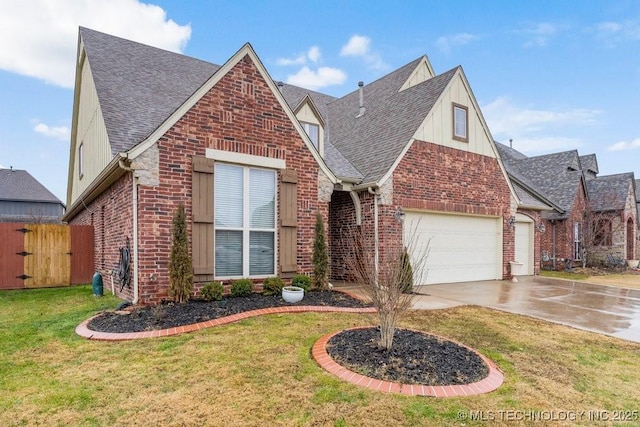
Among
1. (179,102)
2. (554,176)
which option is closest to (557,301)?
(179,102)

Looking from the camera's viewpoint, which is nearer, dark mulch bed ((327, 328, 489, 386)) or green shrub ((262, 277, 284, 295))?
dark mulch bed ((327, 328, 489, 386))

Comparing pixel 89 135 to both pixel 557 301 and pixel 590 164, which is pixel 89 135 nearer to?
pixel 557 301

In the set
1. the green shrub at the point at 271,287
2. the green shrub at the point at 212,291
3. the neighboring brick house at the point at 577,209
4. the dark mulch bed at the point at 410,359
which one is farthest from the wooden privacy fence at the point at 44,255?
the neighboring brick house at the point at 577,209

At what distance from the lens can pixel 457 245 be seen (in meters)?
12.0

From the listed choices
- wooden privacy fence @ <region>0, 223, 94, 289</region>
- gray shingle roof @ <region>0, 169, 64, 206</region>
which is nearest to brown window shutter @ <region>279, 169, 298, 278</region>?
wooden privacy fence @ <region>0, 223, 94, 289</region>

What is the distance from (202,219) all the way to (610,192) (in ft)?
78.7

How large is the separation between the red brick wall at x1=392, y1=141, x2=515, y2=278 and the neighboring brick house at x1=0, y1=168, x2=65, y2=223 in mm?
34768

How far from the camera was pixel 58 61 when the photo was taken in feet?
57.8

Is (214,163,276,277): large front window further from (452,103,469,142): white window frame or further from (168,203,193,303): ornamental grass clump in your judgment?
(452,103,469,142): white window frame

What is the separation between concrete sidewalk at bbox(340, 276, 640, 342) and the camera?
6693mm

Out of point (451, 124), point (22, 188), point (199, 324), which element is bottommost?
point (199, 324)

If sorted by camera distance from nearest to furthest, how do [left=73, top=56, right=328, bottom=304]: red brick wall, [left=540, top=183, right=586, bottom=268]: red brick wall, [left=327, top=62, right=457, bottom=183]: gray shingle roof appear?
[left=73, top=56, right=328, bottom=304]: red brick wall, [left=327, top=62, right=457, bottom=183]: gray shingle roof, [left=540, top=183, right=586, bottom=268]: red brick wall

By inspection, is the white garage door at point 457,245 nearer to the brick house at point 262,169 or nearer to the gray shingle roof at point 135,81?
the brick house at point 262,169

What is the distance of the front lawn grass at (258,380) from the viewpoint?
9.93 ft
